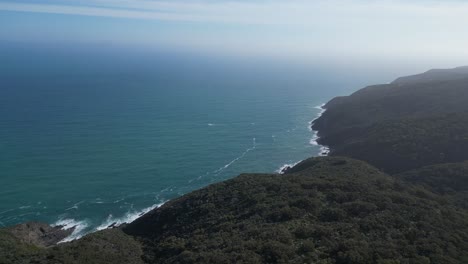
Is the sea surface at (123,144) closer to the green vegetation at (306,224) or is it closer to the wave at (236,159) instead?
the wave at (236,159)

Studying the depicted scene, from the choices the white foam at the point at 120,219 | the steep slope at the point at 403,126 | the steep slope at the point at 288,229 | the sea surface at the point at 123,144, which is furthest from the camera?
the steep slope at the point at 403,126

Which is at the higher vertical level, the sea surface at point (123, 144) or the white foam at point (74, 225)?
the sea surface at point (123, 144)

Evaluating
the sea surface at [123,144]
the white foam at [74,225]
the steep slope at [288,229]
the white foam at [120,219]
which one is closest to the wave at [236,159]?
the sea surface at [123,144]

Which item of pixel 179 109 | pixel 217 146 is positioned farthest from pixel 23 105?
pixel 217 146

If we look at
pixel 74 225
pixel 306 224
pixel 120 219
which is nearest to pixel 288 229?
pixel 306 224

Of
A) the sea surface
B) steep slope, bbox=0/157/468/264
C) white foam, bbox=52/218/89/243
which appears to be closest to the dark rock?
white foam, bbox=52/218/89/243

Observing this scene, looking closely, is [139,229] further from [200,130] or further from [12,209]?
[200,130]

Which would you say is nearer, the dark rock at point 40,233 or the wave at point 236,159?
the dark rock at point 40,233

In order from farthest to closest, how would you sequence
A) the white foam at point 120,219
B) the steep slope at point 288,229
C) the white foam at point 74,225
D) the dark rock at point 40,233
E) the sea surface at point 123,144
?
1. the sea surface at point 123,144
2. the white foam at point 120,219
3. the white foam at point 74,225
4. the dark rock at point 40,233
5. the steep slope at point 288,229

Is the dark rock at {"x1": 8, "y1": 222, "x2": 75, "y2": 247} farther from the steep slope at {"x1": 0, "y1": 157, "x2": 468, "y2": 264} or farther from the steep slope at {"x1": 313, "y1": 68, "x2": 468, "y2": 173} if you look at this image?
the steep slope at {"x1": 313, "y1": 68, "x2": 468, "y2": 173}
